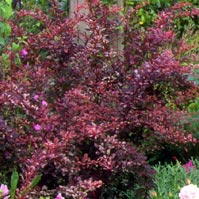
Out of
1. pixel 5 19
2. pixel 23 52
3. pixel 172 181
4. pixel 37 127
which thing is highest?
pixel 5 19

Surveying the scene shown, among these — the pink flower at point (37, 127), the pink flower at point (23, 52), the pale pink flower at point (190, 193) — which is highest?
the pink flower at point (23, 52)

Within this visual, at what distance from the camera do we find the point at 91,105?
343cm

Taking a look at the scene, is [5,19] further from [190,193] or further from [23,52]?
[190,193]

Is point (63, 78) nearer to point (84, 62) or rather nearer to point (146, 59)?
point (84, 62)

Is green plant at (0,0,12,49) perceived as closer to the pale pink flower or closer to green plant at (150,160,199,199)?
green plant at (150,160,199,199)

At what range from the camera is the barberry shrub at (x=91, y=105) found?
10.4ft

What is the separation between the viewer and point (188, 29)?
696 centimetres

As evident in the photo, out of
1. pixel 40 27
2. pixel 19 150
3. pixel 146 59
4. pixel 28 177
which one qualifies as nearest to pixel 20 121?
pixel 19 150

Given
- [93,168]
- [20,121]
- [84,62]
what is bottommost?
[93,168]

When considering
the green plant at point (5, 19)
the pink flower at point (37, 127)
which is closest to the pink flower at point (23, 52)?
the green plant at point (5, 19)

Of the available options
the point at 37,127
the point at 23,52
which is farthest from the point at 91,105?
the point at 23,52

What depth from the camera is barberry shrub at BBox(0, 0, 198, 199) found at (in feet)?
10.4

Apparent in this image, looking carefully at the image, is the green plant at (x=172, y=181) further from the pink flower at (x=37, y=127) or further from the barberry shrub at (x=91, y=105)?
the pink flower at (x=37, y=127)

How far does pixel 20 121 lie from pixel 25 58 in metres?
0.85
